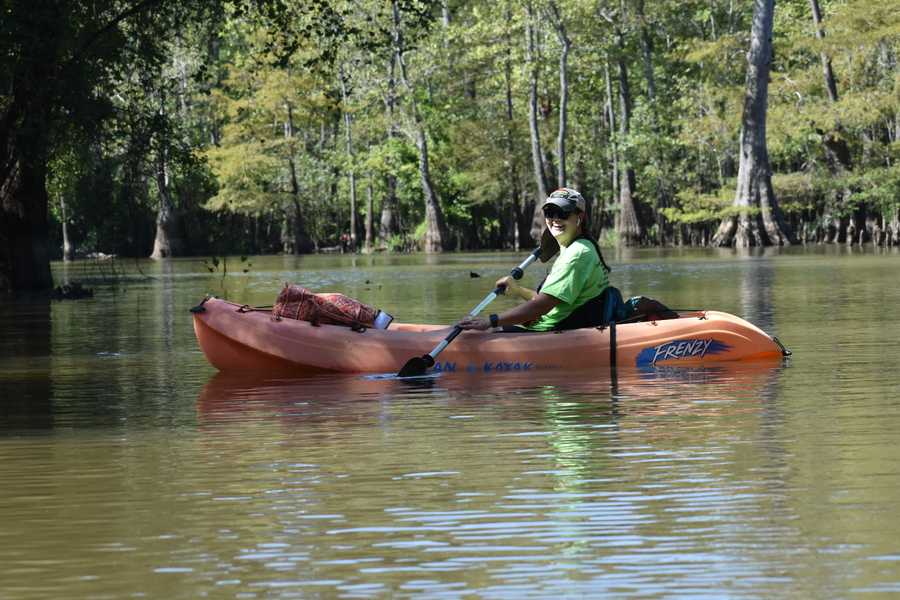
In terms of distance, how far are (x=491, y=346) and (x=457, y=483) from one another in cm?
538

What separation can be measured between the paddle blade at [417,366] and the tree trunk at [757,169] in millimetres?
37752

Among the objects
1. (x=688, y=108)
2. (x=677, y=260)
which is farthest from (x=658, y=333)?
(x=688, y=108)

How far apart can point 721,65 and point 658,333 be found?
142 feet

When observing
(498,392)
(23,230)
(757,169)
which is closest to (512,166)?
(757,169)

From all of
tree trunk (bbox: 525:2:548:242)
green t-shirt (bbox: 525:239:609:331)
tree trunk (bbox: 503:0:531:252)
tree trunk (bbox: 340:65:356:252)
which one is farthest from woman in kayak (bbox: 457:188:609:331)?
tree trunk (bbox: 340:65:356:252)

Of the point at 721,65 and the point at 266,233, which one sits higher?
the point at 721,65

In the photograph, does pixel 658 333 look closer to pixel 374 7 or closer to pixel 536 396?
pixel 536 396

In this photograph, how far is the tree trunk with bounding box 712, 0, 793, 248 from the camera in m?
48.3

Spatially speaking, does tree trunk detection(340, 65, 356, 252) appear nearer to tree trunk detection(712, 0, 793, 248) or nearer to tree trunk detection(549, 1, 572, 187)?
tree trunk detection(549, 1, 572, 187)

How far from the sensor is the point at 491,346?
499 inches

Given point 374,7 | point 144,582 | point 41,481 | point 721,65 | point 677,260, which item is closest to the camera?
point 144,582

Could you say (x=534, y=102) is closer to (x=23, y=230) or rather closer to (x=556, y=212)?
(x=23, y=230)

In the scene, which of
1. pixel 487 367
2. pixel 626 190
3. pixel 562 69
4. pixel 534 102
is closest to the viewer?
pixel 487 367

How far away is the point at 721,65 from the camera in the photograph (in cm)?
5444
